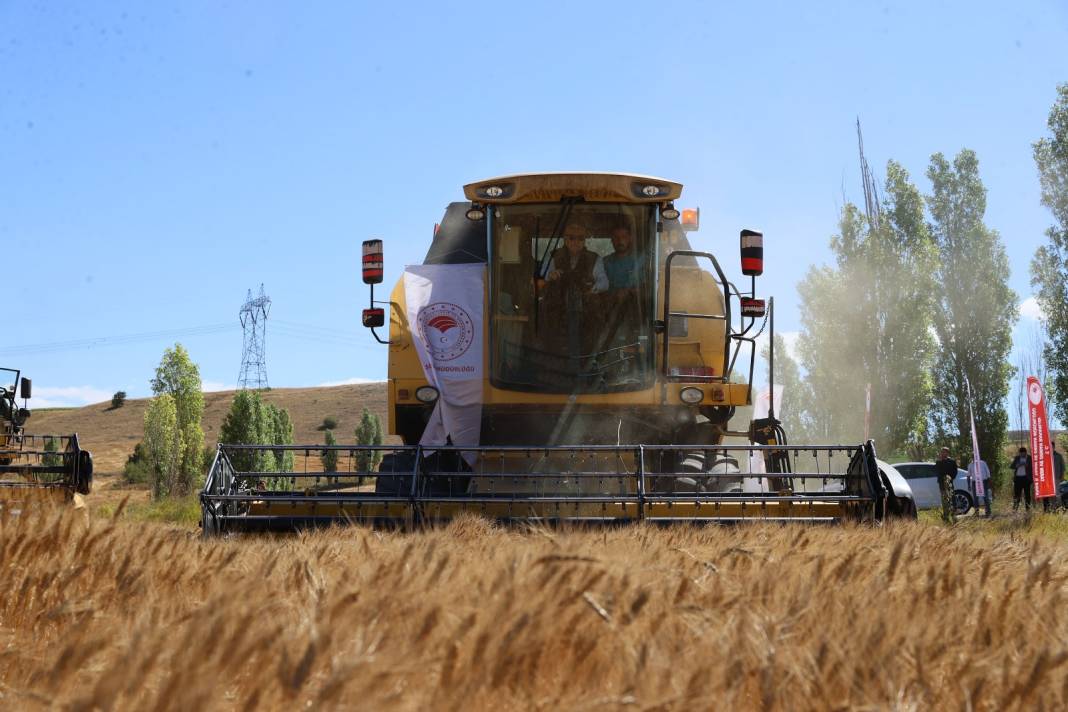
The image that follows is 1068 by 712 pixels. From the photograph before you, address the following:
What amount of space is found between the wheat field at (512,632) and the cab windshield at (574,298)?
5.34 metres

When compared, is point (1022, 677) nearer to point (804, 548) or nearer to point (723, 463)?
point (804, 548)

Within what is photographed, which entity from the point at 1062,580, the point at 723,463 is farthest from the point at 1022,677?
the point at 723,463

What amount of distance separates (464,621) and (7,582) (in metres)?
1.43

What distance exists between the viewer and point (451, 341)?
8.65 m

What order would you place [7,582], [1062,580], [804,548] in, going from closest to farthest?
[7,582] → [1062,580] → [804,548]

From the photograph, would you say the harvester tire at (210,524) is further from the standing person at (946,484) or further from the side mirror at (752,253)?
the standing person at (946,484)

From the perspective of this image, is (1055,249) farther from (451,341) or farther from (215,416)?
(215,416)

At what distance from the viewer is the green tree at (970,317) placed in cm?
3581

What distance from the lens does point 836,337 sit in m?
37.4

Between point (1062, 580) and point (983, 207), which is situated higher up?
point (983, 207)

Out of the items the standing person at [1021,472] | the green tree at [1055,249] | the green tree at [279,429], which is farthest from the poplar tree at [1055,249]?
the green tree at [279,429]

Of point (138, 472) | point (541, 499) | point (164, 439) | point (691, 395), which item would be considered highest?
point (691, 395)

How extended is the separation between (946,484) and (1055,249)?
60.3 feet

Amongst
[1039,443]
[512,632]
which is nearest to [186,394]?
[1039,443]
